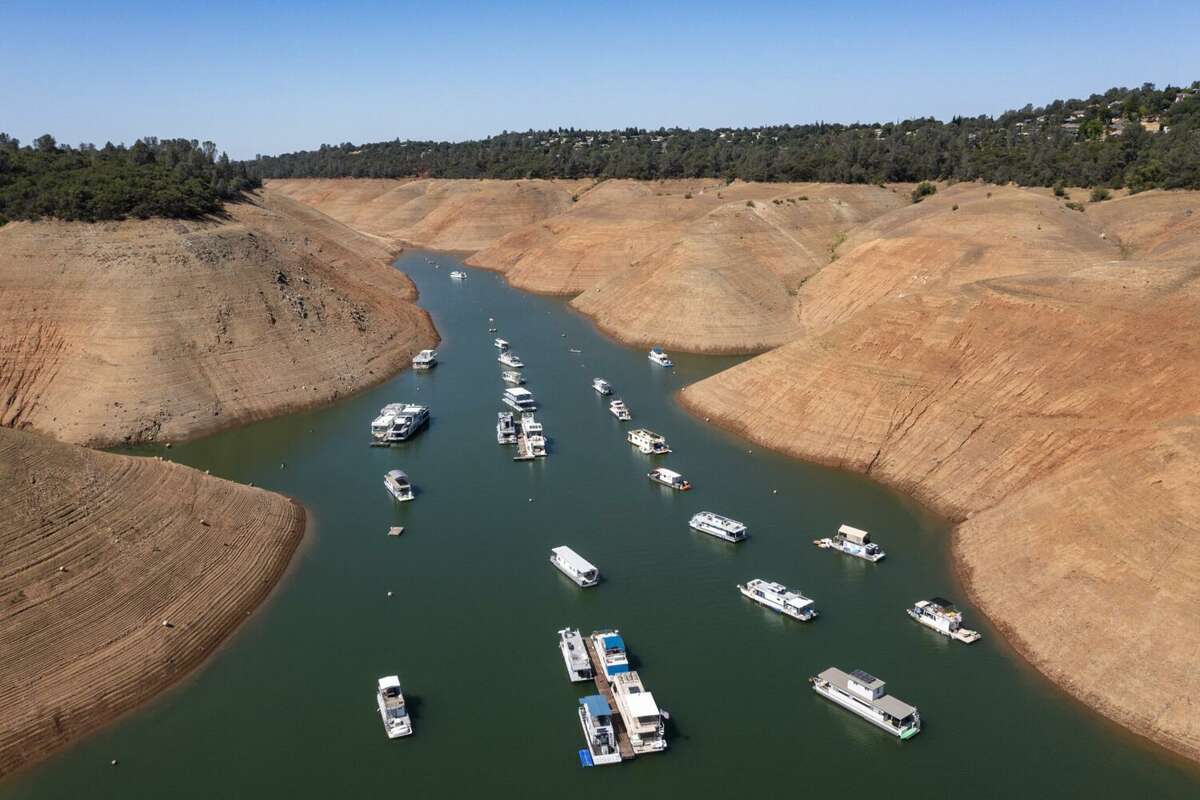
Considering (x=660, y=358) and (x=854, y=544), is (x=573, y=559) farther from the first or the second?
(x=660, y=358)

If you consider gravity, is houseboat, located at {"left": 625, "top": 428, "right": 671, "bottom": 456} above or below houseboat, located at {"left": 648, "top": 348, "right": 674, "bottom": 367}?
below

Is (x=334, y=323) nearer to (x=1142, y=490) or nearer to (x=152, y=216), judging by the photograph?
(x=152, y=216)

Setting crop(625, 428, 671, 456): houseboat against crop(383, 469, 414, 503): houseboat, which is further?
crop(625, 428, 671, 456): houseboat

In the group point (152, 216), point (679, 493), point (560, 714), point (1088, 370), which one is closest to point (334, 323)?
point (152, 216)

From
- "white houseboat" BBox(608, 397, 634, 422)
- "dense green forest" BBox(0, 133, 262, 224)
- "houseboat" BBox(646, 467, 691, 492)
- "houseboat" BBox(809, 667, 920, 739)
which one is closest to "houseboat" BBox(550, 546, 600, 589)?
"houseboat" BBox(646, 467, 691, 492)

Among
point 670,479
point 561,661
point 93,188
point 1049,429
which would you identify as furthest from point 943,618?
point 93,188

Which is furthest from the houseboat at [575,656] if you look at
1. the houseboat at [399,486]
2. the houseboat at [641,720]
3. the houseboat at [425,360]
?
the houseboat at [425,360]

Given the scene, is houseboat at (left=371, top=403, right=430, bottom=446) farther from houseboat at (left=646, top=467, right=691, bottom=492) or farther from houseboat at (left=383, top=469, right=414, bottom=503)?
houseboat at (left=646, top=467, right=691, bottom=492)

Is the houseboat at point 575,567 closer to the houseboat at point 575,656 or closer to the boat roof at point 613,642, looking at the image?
the houseboat at point 575,656
